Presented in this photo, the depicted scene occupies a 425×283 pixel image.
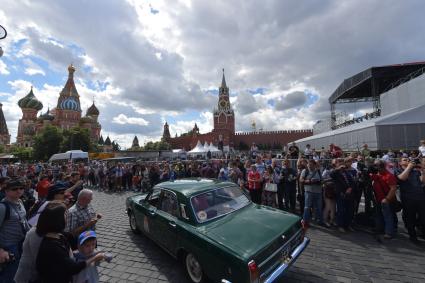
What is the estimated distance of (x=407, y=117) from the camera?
61.1 feet

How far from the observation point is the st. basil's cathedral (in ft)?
252

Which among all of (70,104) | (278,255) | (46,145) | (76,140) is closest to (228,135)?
(76,140)

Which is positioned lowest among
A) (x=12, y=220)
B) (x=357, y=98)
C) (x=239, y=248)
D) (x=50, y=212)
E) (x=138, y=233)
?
(x=138, y=233)

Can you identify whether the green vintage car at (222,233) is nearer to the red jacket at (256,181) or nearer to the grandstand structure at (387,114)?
the red jacket at (256,181)

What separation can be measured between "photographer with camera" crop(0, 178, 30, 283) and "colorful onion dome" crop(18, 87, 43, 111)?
104883 mm

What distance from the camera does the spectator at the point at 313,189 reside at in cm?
590

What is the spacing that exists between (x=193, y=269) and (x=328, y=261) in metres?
2.49

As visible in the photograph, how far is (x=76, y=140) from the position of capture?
167 feet

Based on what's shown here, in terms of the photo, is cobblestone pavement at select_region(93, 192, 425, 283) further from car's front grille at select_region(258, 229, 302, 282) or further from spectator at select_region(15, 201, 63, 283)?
spectator at select_region(15, 201, 63, 283)

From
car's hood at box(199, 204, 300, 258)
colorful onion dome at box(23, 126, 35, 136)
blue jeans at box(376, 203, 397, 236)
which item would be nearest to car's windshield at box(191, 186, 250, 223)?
car's hood at box(199, 204, 300, 258)

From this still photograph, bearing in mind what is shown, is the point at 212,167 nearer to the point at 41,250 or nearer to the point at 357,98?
the point at 41,250

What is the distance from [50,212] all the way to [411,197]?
6156mm

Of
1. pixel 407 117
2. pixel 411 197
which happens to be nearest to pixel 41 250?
pixel 411 197

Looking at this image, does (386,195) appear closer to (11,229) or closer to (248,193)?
(248,193)
